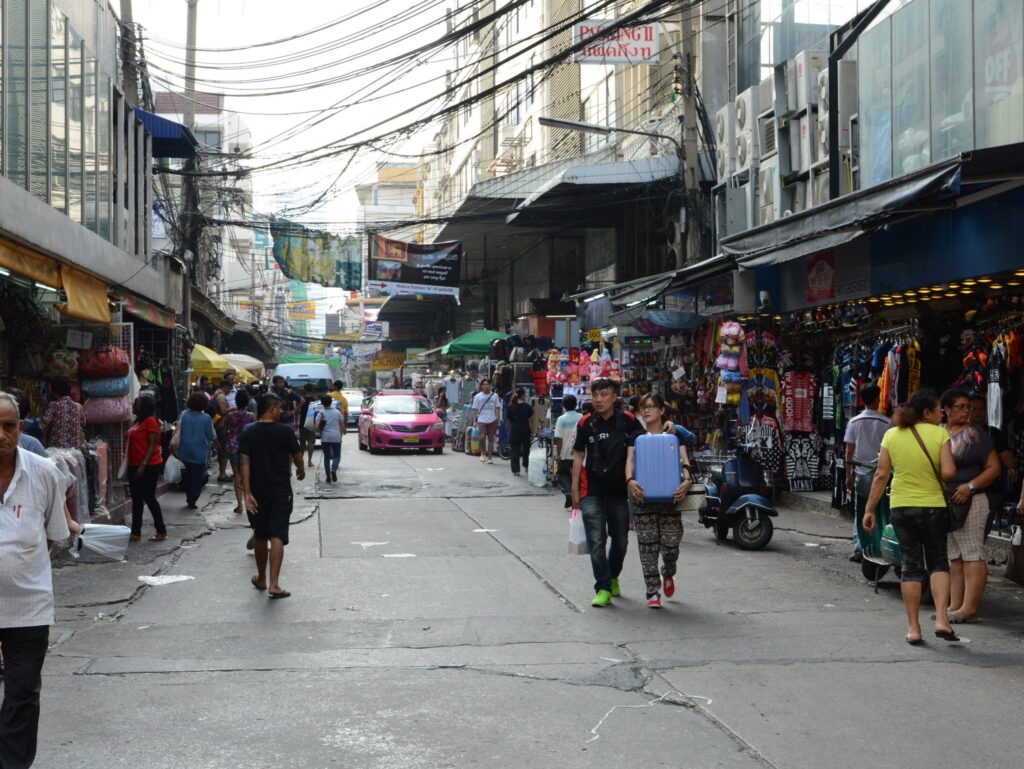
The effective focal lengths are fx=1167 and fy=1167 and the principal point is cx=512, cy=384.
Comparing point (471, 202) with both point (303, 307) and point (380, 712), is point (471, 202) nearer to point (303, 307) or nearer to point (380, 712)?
point (380, 712)

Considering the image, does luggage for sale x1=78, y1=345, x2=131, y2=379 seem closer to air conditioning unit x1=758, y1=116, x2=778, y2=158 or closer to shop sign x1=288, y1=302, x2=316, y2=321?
air conditioning unit x1=758, y1=116, x2=778, y2=158

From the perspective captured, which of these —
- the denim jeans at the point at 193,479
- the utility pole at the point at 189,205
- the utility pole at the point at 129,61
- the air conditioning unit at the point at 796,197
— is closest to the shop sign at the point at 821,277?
the air conditioning unit at the point at 796,197

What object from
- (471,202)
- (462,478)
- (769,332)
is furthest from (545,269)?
(769,332)

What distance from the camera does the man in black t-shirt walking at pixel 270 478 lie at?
385 inches

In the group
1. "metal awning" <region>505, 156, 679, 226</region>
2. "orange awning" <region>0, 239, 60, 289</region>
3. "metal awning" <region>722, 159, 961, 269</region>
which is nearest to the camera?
"metal awning" <region>722, 159, 961, 269</region>

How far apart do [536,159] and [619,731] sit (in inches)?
1325

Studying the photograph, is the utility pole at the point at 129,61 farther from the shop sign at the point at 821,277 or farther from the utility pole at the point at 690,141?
the shop sign at the point at 821,277

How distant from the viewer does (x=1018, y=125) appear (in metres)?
10.5

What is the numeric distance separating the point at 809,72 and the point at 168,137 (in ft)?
40.7

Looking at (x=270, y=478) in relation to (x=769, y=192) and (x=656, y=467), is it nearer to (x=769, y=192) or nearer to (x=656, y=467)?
(x=656, y=467)

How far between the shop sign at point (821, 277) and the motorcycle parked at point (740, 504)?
8.41 feet

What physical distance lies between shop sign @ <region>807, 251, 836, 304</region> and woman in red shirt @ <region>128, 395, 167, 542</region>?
813 centimetres

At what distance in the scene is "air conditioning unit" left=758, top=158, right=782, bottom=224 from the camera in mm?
19688

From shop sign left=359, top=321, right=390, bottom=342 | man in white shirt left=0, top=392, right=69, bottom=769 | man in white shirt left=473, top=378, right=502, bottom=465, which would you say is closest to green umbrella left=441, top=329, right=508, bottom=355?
man in white shirt left=473, top=378, right=502, bottom=465
